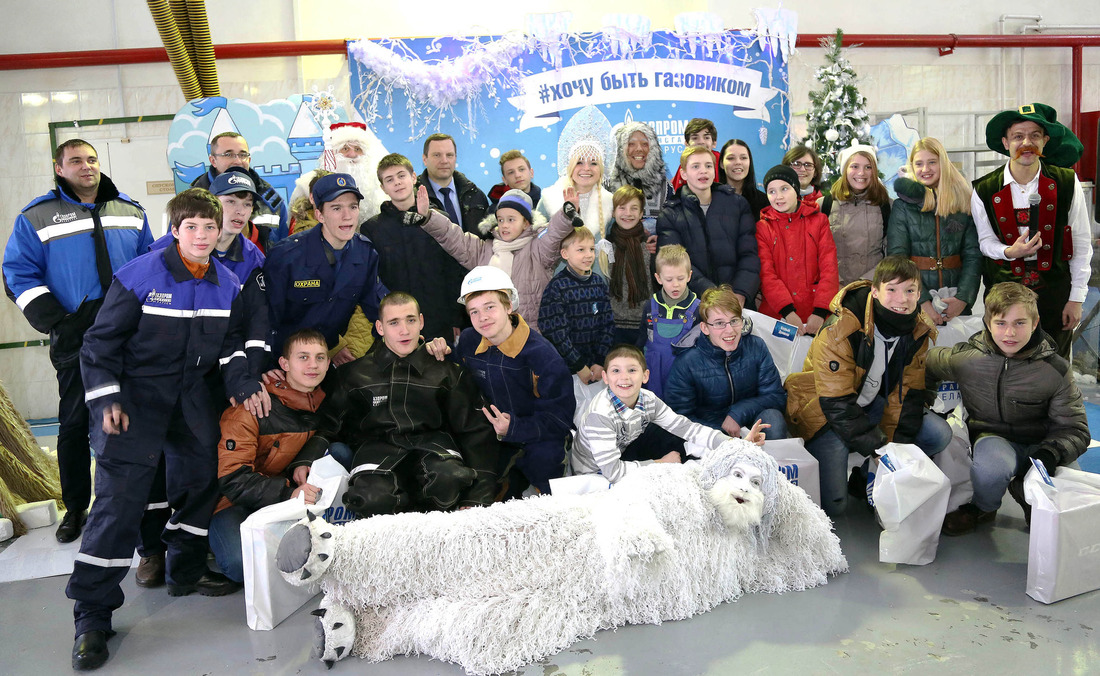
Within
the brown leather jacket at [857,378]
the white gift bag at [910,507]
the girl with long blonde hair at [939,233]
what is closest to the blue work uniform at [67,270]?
the brown leather jacket at [857,378]

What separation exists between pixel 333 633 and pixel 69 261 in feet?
6.99

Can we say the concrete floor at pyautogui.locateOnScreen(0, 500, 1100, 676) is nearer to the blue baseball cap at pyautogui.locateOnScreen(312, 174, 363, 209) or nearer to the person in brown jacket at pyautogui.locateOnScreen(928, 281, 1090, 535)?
the person in brown jacket at pyautogui.locateOnScreen(928, 281, 1090, 535)

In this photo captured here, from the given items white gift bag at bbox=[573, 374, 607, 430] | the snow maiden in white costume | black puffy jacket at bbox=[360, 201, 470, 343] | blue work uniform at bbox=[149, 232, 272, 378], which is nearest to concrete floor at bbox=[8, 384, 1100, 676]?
blue work uniform at bbox=[149, 232, 272, 378]

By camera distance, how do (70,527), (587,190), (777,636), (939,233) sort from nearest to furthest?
1. (777,636)
2. (70,527)
3. (939,233)
4. (587,190)

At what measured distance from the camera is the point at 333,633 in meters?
2.34

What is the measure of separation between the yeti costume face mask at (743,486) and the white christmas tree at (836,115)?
3.85 meters

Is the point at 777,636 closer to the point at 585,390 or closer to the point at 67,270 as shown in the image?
the point at 585,390

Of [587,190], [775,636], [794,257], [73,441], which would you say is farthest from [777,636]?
[73,441]

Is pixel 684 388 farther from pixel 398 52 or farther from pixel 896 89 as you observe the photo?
pixel 896 89

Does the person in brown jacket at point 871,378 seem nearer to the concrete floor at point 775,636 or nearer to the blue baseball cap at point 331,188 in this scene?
the concrete floor at point 775,636

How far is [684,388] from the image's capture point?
11.2 feet

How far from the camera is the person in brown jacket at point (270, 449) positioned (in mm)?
2895

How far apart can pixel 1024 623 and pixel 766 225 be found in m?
2.23

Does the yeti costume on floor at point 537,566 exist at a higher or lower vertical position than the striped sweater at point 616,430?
lower
